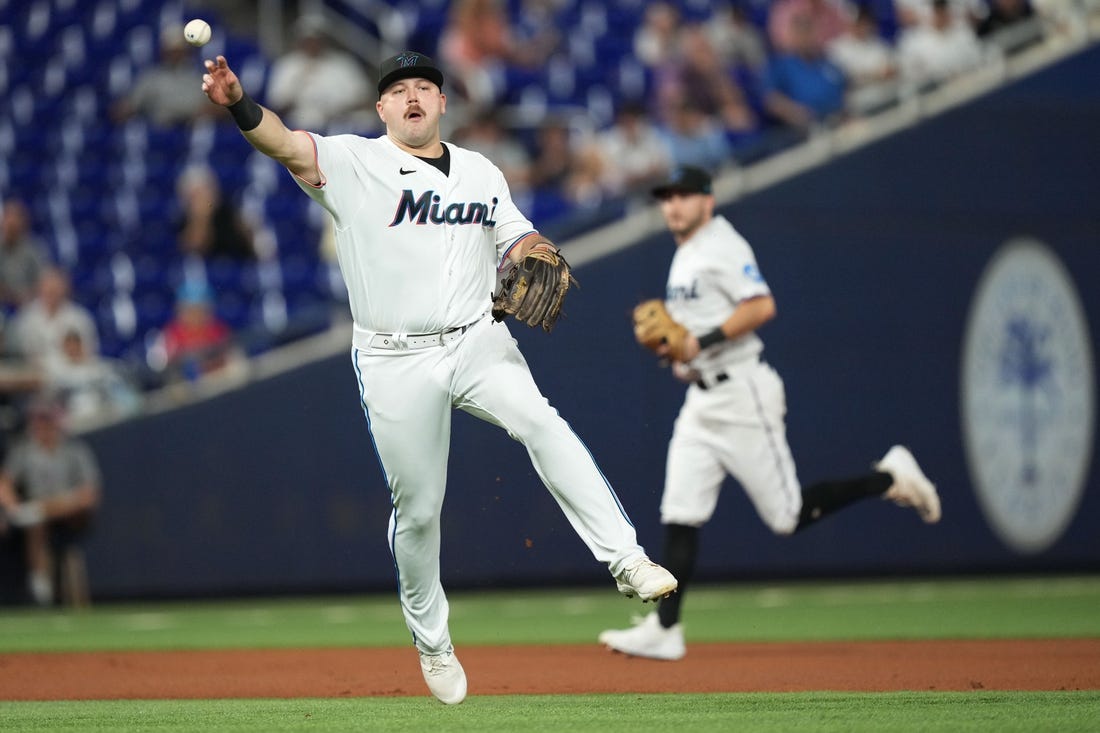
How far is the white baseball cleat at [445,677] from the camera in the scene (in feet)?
19.6

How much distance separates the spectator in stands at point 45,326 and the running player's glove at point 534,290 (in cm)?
719

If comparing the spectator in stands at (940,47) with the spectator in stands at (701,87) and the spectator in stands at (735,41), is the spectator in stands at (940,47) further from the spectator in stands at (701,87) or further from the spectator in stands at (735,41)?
the spectator in stands at (701,87)

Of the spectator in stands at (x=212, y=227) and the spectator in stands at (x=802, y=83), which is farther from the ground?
the spectator in stands at (x=802, y=83)

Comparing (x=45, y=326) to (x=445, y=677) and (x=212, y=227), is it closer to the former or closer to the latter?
(x=212, y=227)

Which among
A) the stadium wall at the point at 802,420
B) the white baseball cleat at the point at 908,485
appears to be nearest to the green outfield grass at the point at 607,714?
the white baseball cleat at the point at 908,485

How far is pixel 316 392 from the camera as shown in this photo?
12305 millimetres

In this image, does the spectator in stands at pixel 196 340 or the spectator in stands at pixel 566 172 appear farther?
the spectator in stands at pixel 566 172

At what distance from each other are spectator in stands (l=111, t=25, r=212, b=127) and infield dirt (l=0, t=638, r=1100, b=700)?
664 centimetres

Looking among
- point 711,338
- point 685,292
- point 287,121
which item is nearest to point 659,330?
point 711,338

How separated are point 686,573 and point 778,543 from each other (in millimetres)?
5555

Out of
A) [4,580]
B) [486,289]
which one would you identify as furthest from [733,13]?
[486,289]

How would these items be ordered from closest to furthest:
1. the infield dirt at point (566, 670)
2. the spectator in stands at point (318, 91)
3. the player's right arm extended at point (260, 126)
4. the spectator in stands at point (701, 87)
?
the player's right arm extended at point (260, 126) < the infield dirt at point (566, 670) < the spectator in stands at point (318, 91) < the spectator in stands at point (701, 87)

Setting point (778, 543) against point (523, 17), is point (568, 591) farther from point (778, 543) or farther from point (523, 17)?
point (523, 17)

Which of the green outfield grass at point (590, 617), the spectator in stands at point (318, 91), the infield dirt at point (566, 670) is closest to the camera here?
the infield dirt at point (566, 670)
